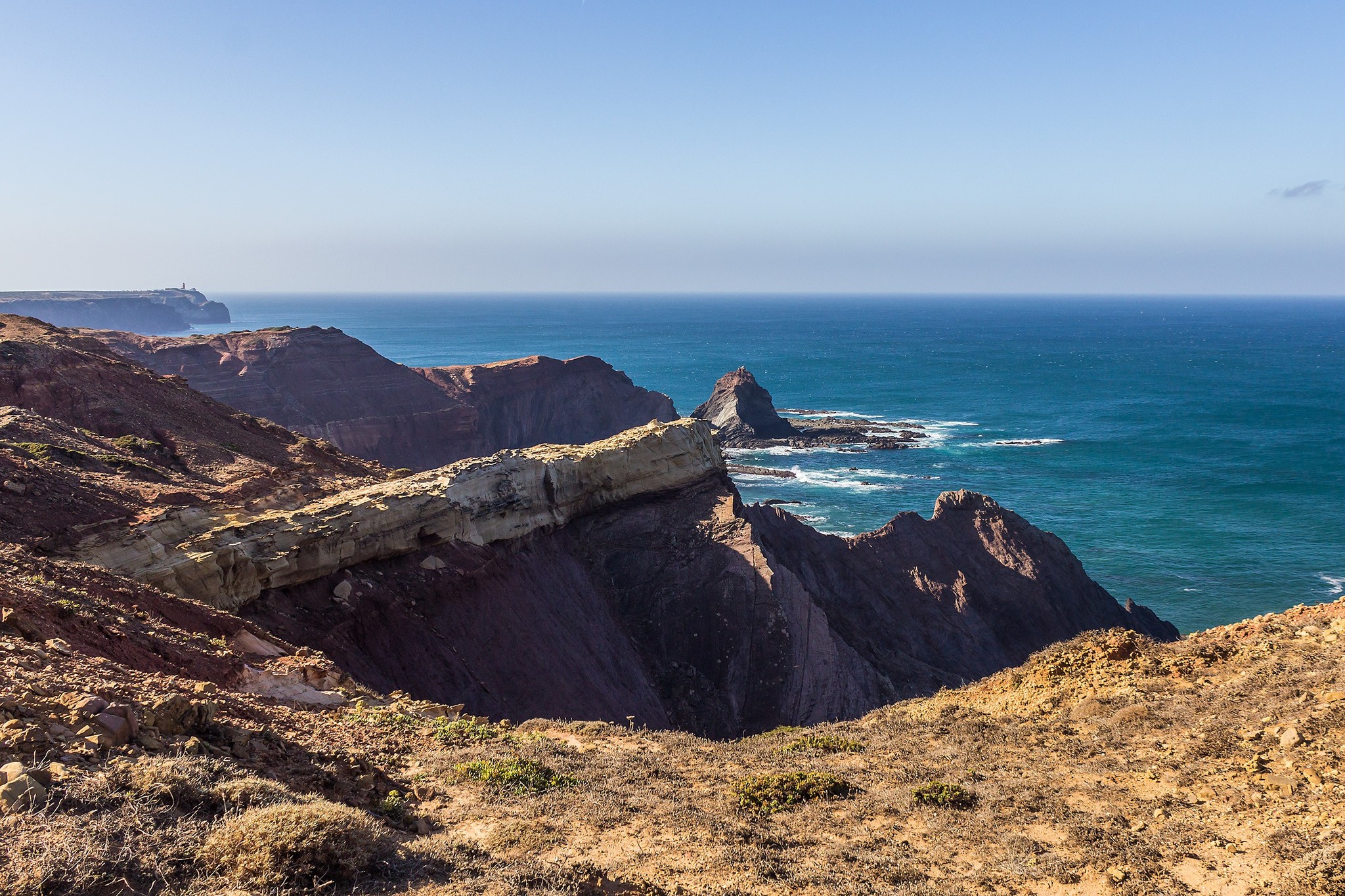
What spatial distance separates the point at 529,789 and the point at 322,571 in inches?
588

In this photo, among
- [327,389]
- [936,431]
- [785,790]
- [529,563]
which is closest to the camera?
[785,790]

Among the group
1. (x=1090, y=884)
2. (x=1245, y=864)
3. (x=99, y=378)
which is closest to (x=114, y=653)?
(x=1090, y=884)

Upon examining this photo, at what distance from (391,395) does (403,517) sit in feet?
192

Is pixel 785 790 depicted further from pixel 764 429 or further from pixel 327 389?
pixel 764 429

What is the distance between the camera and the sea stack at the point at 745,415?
100375 mm

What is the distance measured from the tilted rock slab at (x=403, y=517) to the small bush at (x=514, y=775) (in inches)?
472

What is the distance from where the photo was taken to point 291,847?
8.52m

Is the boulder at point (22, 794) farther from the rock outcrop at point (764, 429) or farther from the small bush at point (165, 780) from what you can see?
the rock outcrop at point (764, 429)

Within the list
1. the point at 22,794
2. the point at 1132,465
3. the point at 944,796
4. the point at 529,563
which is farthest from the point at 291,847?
the point at 1132,465

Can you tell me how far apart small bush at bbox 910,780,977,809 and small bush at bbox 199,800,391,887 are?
753 centimetres

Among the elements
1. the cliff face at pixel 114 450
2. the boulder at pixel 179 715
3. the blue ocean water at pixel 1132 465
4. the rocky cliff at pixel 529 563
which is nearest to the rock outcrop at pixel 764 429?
the blue ocean water at pixel 1132 465

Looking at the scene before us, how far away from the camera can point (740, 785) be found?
13.1 meters

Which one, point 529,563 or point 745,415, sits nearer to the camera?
point 529,563

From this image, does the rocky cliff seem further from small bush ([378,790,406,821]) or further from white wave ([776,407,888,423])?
white wave ([776,407,888,423])
